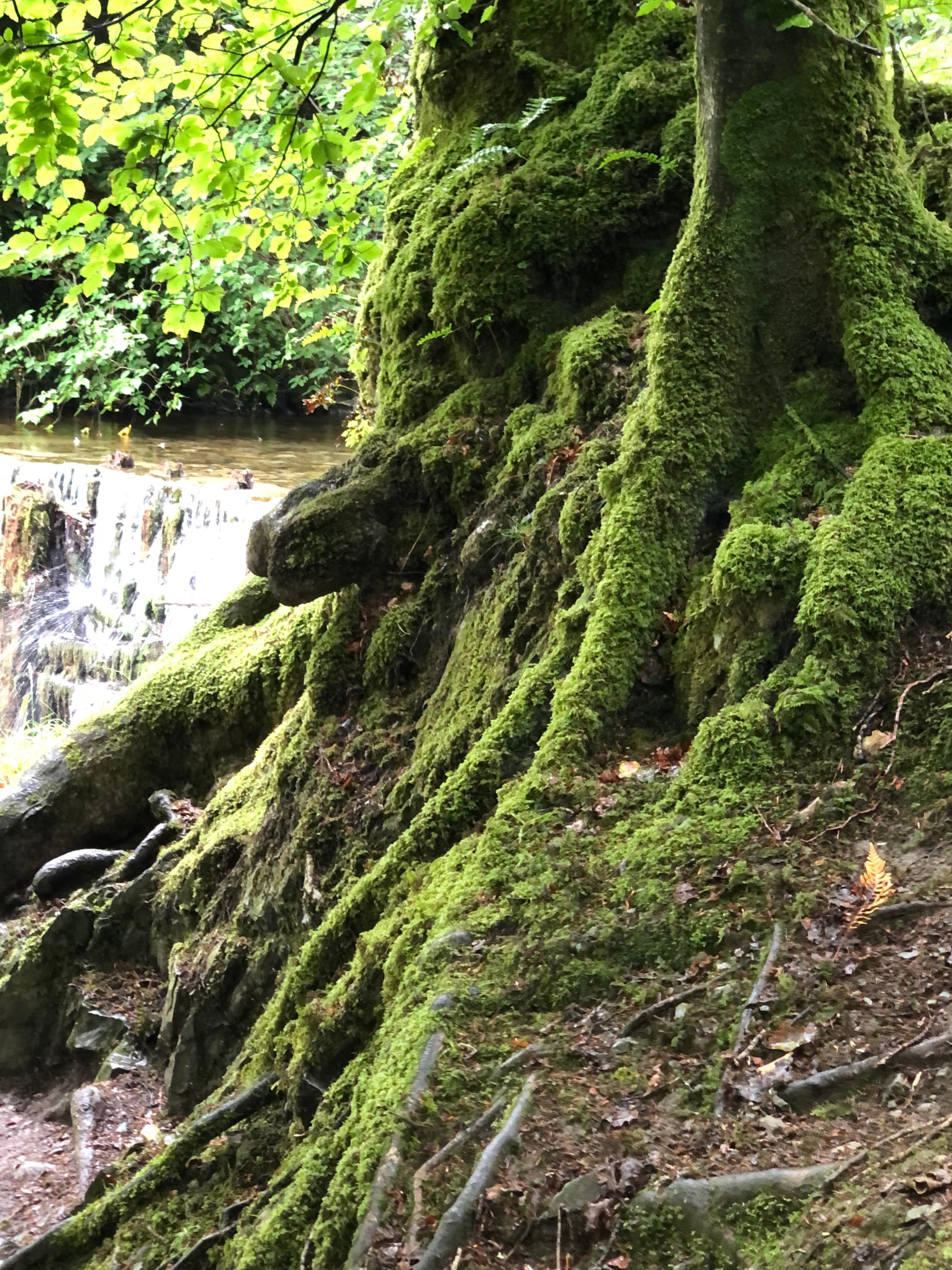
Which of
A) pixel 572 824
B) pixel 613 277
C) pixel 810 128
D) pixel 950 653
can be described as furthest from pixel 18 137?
pixel 950 653

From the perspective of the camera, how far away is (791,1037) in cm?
253

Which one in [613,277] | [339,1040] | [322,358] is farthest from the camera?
[322,358]

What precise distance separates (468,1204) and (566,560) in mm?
2458

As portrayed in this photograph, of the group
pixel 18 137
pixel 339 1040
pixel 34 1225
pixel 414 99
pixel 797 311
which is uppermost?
pixel 414 99

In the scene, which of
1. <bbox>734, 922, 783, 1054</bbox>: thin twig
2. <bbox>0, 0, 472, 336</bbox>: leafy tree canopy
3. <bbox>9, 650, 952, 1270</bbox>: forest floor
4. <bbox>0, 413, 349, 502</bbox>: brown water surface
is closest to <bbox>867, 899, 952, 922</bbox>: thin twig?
<bbox>9, 650, 952, 1270</bbox>: forest floor

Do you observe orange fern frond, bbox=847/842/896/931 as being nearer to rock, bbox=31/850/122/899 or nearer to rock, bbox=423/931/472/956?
rock, bbox=423/931/472/956

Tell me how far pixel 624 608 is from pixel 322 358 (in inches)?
712

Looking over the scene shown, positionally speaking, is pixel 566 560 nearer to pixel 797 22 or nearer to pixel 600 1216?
pixel 797 22

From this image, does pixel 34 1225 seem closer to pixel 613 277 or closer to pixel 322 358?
pixel 613 277

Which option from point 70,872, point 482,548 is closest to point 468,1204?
point 482,548

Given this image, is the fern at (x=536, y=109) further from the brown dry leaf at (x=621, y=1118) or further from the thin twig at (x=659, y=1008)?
the brown dry leaf at (x=621, y=1118)

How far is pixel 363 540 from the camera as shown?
5.26m

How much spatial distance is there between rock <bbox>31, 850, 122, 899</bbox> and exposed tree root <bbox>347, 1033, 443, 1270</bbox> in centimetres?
462

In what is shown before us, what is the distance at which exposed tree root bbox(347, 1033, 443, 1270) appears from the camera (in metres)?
2.52
